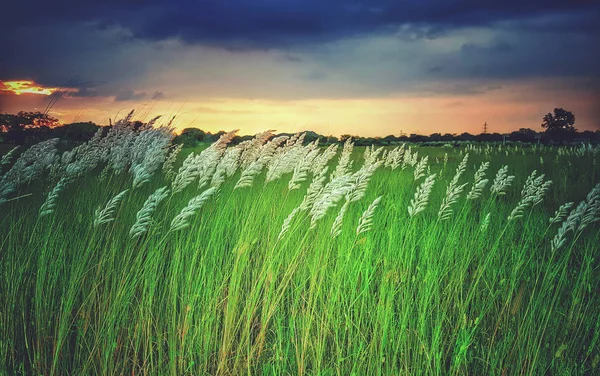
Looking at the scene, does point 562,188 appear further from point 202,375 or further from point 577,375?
point 202,375

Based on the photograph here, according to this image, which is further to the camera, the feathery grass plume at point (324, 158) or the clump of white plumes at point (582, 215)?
the feathery grass plume at point (324, 158)

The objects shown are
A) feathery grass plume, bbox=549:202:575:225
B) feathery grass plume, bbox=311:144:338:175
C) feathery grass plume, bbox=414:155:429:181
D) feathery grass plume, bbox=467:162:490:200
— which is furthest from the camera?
feathery grass plume, bbox=414:155:429:181

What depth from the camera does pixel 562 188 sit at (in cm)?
722

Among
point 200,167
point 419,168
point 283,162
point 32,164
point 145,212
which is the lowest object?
point 145,212

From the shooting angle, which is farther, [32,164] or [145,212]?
[32,164]

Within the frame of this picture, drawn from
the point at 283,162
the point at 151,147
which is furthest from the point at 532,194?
the point at 151,147

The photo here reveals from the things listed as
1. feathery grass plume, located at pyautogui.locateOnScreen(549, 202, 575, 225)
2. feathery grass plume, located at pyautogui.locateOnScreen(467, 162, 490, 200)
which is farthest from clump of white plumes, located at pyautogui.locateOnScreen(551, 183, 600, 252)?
feathery grass plume, located at pyautogui.locateOnScreen(467, 162, 490, 200)

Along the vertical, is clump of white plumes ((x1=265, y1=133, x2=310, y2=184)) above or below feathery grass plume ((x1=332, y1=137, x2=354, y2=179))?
below

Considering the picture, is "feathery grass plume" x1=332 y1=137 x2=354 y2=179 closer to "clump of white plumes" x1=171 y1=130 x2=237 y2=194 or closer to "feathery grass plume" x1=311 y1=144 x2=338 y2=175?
"feathery grass plume" x1=311 y1=144 x2=338 y2=175

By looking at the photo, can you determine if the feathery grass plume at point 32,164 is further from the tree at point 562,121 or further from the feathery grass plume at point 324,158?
the tree at point 562,121

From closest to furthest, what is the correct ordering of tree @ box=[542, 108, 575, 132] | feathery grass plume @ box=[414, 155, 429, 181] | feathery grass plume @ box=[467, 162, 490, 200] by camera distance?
feathery grass plume @ box=[467, 162, 490, 200]
feathery grass plume @ box=[414, 155, 429, 181]
tree @ box=[542, 108, 575, 132]

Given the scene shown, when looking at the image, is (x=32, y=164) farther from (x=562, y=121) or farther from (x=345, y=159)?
(x=562, y=121)

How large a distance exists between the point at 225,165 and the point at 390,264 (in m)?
1.68

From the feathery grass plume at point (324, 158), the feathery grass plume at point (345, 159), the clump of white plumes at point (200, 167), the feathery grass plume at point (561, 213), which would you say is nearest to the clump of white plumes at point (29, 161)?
the clump of white plumes at point (200, 167)
